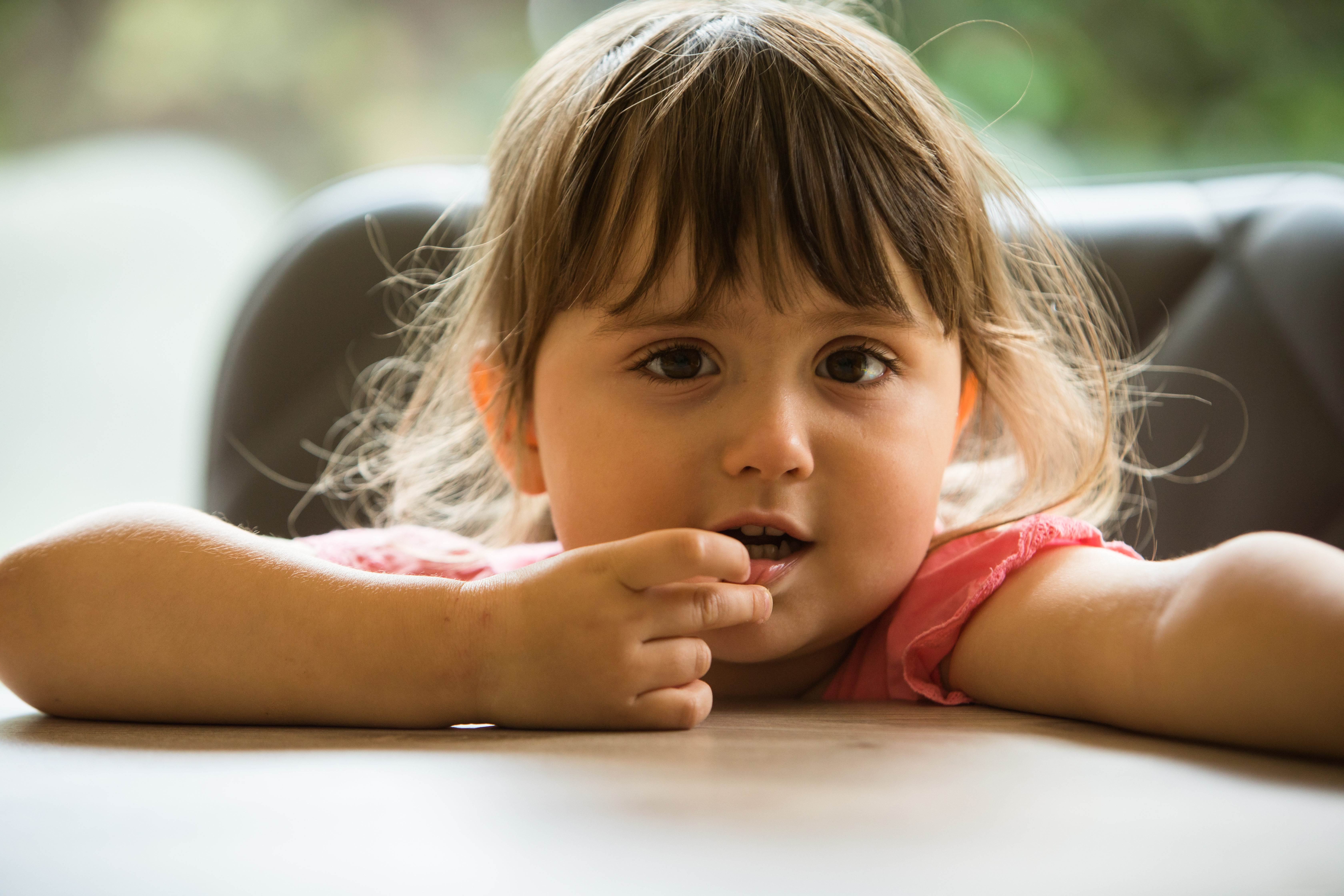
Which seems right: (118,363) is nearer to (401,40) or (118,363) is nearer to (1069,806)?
(401,40)

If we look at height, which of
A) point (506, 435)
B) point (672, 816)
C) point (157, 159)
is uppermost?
point (157, 159)

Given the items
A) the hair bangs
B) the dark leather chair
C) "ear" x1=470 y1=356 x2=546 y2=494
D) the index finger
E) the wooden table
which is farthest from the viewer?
the dark leather chair

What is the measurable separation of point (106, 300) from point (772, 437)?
1874mm

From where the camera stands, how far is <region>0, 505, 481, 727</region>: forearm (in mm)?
616

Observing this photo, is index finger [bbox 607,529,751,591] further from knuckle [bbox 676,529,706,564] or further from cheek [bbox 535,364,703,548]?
cheek [bbox 535,364,703,548]

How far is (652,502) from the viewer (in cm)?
72

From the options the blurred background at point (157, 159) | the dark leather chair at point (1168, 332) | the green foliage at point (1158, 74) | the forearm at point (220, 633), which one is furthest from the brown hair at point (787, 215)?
the blurred background at point (157, 159)

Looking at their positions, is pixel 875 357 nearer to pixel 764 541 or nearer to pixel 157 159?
pixel 764 541

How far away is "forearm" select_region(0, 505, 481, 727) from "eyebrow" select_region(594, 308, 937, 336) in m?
0.21

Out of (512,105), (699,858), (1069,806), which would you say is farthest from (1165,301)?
(699,858)

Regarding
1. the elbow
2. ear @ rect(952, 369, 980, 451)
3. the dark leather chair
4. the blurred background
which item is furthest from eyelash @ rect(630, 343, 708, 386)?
the blurred background

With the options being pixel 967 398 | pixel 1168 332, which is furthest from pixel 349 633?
pixel 1168 332

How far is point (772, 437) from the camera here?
68 cm

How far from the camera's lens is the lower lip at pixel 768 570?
2.34 feet
